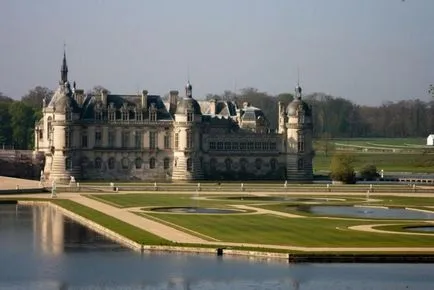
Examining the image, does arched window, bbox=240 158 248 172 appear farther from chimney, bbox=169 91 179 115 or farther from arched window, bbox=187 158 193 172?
chimney, bbox=169 91 179 115

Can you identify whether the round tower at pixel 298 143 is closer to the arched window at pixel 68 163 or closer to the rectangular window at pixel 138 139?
the rectangular window at pixel 138 139

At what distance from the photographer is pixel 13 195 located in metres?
86.6

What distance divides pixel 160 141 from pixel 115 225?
50.0 meters

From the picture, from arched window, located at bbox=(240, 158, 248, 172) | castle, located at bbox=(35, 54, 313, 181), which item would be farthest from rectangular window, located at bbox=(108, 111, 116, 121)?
arched window, located at bbox=(240, 158, 248, 172)

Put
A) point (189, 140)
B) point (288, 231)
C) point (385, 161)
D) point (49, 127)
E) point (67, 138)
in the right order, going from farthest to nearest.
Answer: point (385, 161) < point (49, 127) < point (189, 140) < point (67, 138) < point (288, 231)

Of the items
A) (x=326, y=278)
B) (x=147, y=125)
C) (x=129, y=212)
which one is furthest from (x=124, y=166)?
(x=326, y=278)

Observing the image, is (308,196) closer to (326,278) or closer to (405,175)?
(405,175)

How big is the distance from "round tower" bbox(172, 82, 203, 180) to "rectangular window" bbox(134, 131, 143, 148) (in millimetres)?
2821

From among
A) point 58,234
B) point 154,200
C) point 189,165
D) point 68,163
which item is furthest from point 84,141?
point 58,234

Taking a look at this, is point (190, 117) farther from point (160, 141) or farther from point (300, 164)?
point (300, 164)

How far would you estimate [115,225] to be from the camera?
203ft

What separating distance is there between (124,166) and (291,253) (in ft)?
204

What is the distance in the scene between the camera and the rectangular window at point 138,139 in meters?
111

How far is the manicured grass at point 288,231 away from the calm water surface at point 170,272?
4854 mm
